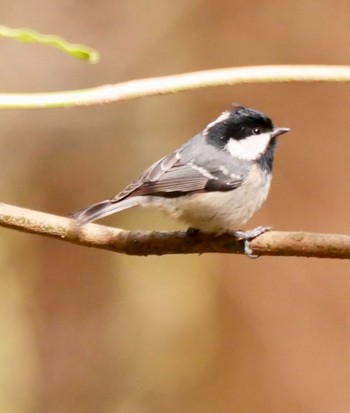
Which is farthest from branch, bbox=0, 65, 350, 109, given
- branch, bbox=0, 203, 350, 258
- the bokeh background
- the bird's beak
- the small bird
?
the bokeh background

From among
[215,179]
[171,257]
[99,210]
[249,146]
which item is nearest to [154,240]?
[99,210]

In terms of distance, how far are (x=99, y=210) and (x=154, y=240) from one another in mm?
157

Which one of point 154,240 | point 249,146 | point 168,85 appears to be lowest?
point 154,240

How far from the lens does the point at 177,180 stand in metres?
1.38

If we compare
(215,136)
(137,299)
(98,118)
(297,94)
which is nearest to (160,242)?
(215,136)

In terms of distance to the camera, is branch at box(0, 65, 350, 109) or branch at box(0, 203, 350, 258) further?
branch at box(0, 203, 350, 258)

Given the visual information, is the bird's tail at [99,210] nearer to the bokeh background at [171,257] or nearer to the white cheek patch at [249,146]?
the white cheek patch at [249,146]

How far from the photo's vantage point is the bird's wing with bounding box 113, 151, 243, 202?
1.36m

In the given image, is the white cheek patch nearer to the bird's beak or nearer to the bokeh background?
the bird's beak

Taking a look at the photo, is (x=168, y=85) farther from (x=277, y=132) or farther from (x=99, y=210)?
(x=277, y=132)

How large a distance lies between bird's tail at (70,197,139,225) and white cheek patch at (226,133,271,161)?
0.90 feet

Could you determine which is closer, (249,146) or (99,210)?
(99,210)

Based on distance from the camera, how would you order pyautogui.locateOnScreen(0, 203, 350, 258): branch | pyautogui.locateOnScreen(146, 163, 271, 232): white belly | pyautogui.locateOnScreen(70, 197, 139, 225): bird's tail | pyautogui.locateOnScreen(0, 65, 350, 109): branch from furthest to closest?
pyautogui.locateOnScreen(146, 163, 271, 232): white belly → pyautogui.locateOnScreen(70, 197, 139, 225): bird's tail → pyautogui.locateOnScreen(0, 203, 350, 258): branch → pyautogui.locateOnScreen(0, 65, 350, 109): branch

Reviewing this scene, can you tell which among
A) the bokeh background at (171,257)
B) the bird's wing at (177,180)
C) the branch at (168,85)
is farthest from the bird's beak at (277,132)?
the bokeh background at (171,257)
